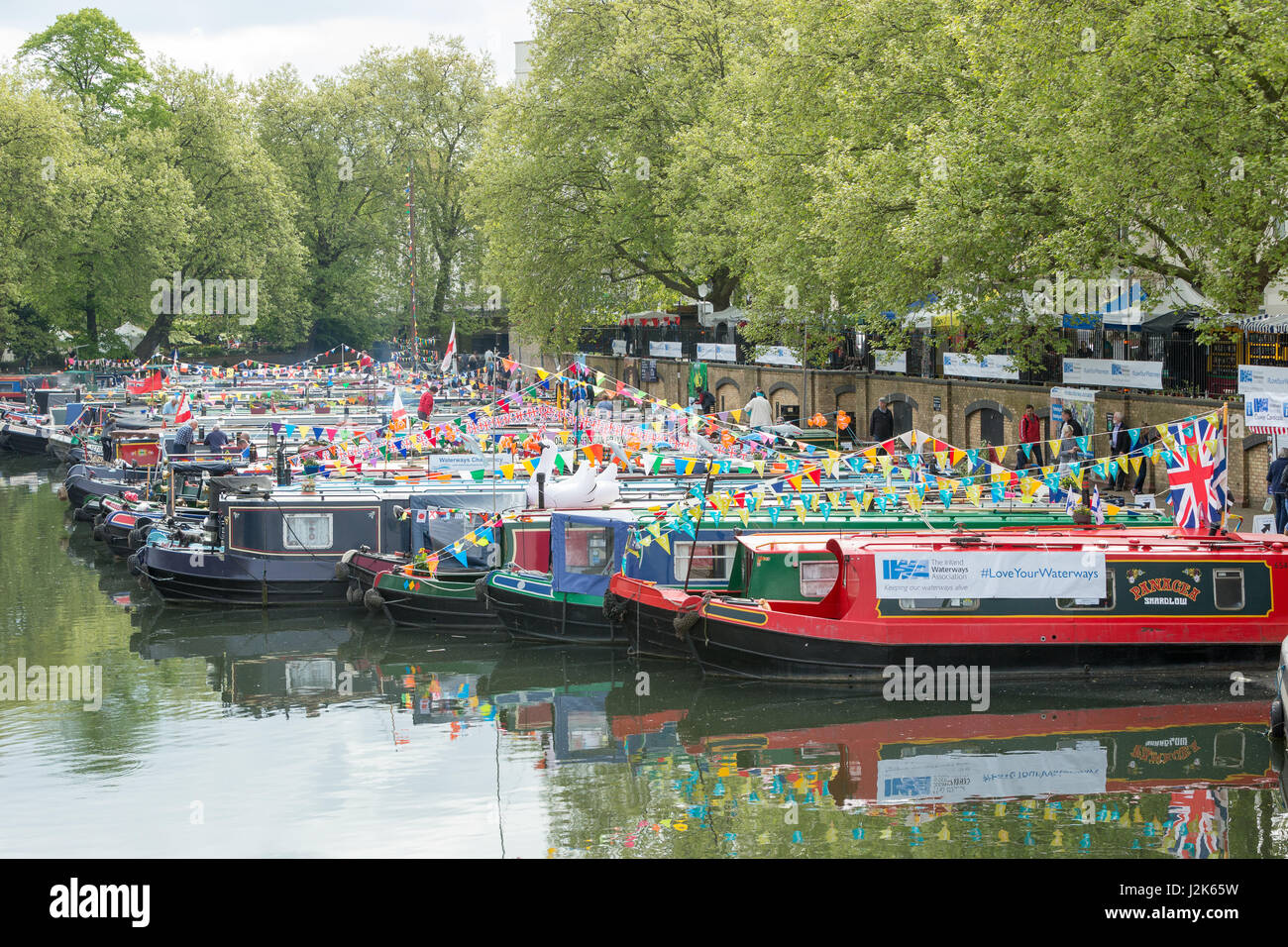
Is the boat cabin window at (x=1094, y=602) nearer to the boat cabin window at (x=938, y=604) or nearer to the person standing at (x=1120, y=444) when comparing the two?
the boat cabin window at (x=938, y=604)

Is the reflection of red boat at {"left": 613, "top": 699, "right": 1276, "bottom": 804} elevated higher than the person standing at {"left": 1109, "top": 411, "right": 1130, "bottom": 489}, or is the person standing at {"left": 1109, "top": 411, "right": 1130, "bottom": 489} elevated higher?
the person standing at {"left": 1109, "top": 411, "right": 1130, "bottom": 489}

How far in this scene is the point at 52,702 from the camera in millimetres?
21531

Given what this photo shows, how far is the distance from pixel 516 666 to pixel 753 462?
6.13 meters

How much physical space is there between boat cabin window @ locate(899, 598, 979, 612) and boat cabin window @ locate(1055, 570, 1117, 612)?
1.27 meters

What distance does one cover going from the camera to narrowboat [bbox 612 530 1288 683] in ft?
66.8

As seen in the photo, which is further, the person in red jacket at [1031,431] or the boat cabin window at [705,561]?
the person in red jacket at [1031,431]

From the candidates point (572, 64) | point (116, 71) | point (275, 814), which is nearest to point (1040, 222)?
point (275, 814)

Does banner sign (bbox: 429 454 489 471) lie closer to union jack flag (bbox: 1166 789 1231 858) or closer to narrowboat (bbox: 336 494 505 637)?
narrowboat (bbox: 336 494 505 637)

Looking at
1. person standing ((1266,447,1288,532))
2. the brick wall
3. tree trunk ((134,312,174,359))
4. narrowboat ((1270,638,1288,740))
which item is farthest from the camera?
tree trunk ((134,312,174,359))

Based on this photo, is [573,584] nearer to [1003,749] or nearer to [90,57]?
[1003,749]

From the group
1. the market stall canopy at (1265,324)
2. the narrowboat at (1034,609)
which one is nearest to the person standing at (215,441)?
the narrowboat at (1034,609)

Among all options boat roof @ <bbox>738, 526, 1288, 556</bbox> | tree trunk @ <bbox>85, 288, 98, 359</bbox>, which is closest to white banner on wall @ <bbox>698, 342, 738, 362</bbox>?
tree trunk @ <bbox>85, 288, 98, 359</bbox>

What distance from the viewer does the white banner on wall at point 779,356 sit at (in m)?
48.3

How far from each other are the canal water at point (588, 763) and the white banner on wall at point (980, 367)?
1625cm
